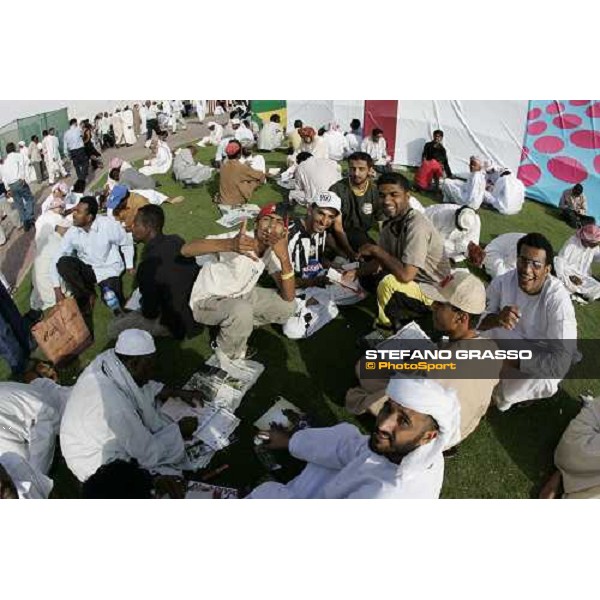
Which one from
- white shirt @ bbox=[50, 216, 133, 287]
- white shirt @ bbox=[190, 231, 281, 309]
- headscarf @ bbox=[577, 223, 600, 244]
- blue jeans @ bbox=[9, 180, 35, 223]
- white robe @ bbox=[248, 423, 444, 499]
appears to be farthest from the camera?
blue jeans @ bbox=[9, 180, 35, 223]

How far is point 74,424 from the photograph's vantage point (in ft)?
9.50

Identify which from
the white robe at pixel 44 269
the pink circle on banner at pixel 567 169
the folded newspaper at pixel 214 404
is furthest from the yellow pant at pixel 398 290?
the pink circle on banner at pixel 567 169

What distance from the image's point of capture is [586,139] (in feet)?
28.6

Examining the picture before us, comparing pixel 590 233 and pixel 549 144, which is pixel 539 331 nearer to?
pixel 590 233

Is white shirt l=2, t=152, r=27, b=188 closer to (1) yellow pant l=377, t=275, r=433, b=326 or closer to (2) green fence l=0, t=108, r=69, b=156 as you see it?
(2) green fence l=0, t=108, r=69, b=156

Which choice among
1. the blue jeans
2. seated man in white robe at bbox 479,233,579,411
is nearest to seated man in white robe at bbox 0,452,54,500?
seated man in white robe at bbox 479,233,579,411

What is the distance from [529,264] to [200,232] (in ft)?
17.5

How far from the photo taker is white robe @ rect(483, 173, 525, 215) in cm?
826

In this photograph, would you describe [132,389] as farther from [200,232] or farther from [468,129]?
[468,129]

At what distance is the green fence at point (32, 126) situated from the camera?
9.41 metres

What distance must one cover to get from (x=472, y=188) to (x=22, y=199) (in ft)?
26.1

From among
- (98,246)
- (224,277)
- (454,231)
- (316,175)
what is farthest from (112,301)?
(454,231)

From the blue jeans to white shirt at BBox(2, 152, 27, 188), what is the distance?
0.10m

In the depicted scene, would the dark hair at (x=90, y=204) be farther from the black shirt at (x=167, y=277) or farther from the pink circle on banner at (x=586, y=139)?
the pink circle on banner at (x=586, y=139)
